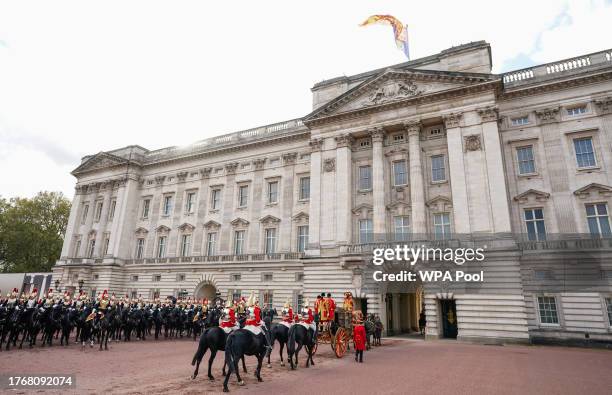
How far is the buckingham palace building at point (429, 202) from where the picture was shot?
23.4 meters

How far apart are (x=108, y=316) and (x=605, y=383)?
1967 centimetres

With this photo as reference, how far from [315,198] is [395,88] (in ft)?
37.7

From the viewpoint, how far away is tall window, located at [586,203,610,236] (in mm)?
23391

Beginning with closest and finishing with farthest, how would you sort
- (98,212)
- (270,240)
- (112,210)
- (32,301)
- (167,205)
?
(32,301) → (270,240) → (167,205) → (112,210) → (98,212)

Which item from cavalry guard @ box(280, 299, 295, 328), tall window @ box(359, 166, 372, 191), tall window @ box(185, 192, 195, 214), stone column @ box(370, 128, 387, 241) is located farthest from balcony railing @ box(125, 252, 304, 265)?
cavalry guard @ box(280, 299, 295, 328)

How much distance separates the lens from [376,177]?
2972 centimetres

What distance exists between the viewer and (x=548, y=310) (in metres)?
23.7

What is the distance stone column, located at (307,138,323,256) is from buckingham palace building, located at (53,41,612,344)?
14 centimetres

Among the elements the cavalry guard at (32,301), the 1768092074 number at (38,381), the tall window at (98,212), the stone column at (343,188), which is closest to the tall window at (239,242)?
the stone column at (343,188)

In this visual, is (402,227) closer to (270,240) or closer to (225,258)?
(270,240)

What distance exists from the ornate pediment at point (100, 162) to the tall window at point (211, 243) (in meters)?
15.8

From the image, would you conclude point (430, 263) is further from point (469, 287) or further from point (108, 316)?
point (108, 316)

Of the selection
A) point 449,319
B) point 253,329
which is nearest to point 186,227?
point 449,319

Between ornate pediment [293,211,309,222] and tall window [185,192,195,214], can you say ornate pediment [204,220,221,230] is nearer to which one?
tall window [185,192,195,214]
